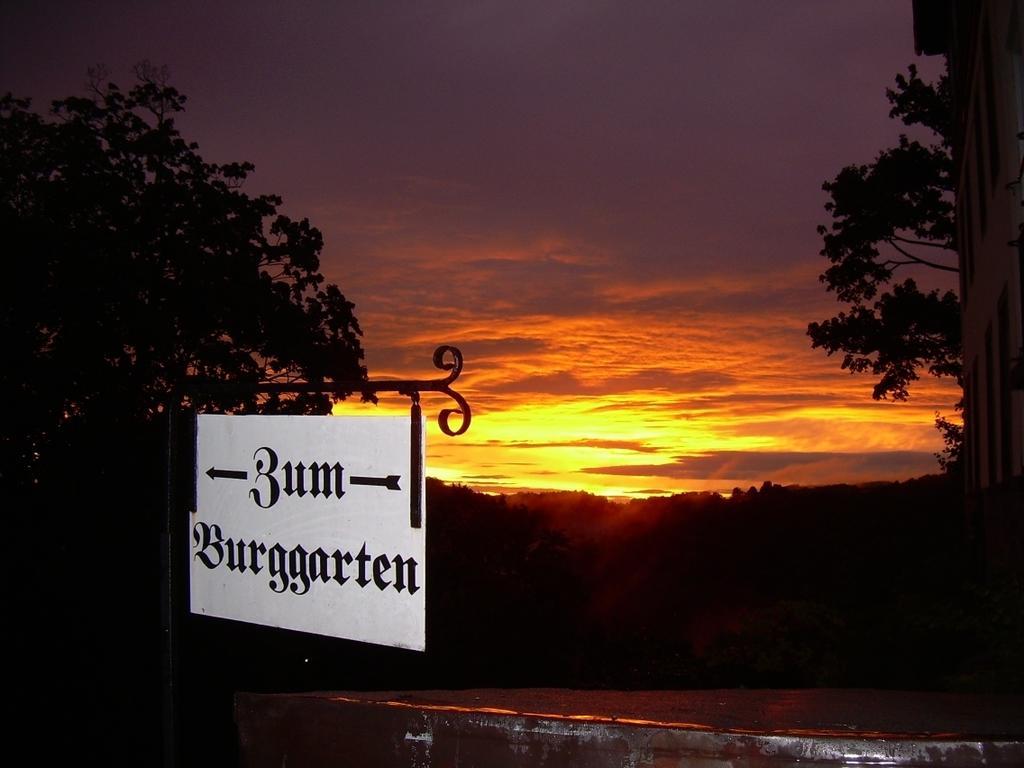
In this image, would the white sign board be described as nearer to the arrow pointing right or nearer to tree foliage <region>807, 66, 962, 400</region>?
the arrow pointing right

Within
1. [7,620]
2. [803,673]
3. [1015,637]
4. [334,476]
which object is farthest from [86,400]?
[334,476]

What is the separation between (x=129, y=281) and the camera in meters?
21.2

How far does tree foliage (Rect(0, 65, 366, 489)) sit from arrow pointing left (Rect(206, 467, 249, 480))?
14.6 meters

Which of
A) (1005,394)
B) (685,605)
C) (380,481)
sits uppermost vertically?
(1005,394)

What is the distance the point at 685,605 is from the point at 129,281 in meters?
12.2

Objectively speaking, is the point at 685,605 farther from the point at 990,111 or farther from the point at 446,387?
the point at 446,387

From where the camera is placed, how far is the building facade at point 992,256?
9.77 m

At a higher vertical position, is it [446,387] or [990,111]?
[990,111]

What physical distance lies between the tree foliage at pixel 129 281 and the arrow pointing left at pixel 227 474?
14.6m

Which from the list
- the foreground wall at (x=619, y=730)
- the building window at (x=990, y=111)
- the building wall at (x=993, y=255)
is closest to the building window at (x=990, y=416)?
the building wall at (x=993, y=255)

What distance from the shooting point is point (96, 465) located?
57.6 feet

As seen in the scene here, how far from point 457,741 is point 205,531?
3.58ft

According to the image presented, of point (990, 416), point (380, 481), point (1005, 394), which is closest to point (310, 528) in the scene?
point (380, 481)

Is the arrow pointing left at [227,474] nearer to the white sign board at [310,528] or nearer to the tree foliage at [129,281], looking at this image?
the white sign board at [310,528]
